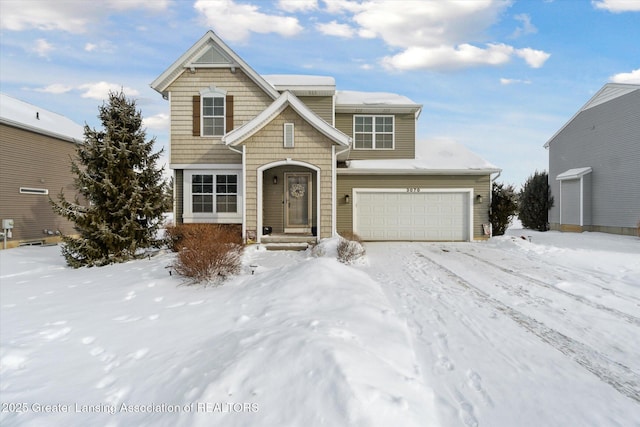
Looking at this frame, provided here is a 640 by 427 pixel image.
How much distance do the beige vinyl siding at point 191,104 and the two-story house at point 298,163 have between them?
0.04 meters

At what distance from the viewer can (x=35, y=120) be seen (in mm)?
16656

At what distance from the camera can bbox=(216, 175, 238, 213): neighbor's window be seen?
573 inches

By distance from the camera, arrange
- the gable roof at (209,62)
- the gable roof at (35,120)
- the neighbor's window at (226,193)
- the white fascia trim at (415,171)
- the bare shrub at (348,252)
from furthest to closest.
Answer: the white fascia trim at (415,171) → the gable roof at (35,120) → the neighbor's window at (226,193) → the gable roof at (209,62) → the bare shrub at (348,252)

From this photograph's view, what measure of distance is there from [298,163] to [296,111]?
1.78 meters

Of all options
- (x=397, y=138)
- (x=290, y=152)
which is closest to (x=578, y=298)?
(x=290, y=152)

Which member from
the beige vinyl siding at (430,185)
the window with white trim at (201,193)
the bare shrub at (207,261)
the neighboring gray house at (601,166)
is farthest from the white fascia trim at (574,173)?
the bare shrub at (207,261)

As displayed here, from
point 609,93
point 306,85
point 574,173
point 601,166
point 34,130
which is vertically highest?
point 609,93

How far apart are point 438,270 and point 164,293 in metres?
6.31

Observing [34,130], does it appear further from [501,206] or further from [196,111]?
[501,206]

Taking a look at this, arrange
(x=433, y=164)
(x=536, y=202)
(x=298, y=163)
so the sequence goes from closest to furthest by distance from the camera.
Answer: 1. (x=298, y=163)
2. (x=433, y=164)
3. (x=536, y=202)

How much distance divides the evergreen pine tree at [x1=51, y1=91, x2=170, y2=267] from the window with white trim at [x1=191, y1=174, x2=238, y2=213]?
10.3 ft

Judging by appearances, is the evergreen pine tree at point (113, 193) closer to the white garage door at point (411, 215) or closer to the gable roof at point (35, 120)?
the gable roof at point (35, 120)

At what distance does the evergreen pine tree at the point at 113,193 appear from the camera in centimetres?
1054

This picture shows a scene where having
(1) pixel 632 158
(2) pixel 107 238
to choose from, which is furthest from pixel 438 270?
(1) pixel 632 158
